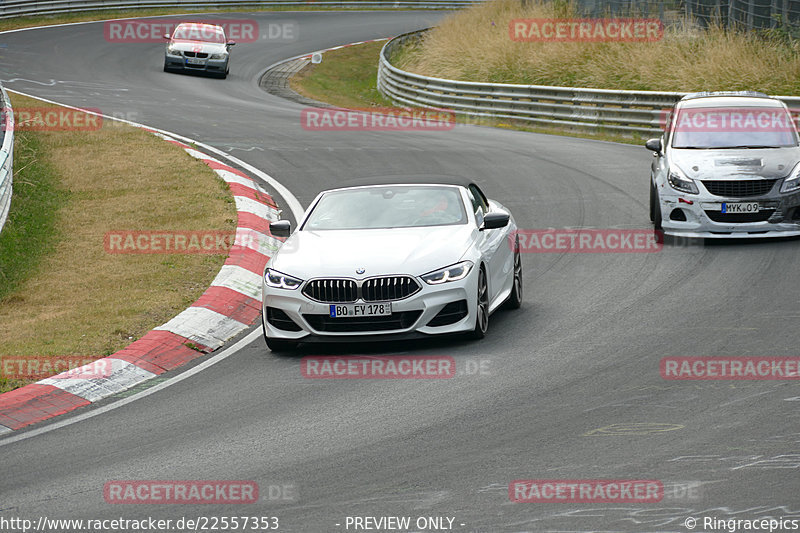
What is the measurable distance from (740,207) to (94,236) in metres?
7.93

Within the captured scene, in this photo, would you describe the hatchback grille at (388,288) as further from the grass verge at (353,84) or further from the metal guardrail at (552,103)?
the grass verge at (353,84)

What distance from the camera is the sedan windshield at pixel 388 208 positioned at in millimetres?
10742

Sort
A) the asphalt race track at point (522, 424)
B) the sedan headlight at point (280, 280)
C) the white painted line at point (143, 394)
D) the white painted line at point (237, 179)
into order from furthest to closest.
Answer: the white painted line at point (237, 179), the sedan headlight at point (280, 280), the white painted line at point (143, 394), the asphalt race track at point (522, 424)

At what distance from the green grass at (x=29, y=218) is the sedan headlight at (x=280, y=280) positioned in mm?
3686

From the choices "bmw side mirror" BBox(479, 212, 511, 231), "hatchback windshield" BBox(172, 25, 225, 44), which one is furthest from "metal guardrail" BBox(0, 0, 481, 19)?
"bmw side mirror" BBox(479, 212, 511, 231)

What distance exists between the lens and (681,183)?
14.3 meters

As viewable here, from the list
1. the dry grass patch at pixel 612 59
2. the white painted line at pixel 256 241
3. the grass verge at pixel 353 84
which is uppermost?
the white painted line at pixel 256 241

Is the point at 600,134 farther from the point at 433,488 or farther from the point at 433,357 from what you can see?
the point at 433,488

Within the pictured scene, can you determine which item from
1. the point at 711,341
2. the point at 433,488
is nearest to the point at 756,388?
the point at 711,341

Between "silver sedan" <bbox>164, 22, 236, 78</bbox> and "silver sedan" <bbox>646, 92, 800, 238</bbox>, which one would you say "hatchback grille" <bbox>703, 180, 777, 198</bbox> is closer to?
"silver sedan" <bbox>646, 92, 800, 238</bbox>

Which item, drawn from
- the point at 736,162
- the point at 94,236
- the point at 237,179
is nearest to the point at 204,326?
the point at 94,236

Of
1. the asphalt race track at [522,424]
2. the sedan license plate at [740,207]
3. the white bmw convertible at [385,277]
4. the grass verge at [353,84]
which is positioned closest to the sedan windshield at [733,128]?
the sedan license plate at [740,207]

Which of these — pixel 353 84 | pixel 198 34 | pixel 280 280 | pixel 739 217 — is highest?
pixel 280 280

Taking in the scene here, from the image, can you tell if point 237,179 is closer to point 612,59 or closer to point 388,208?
point 388,208
